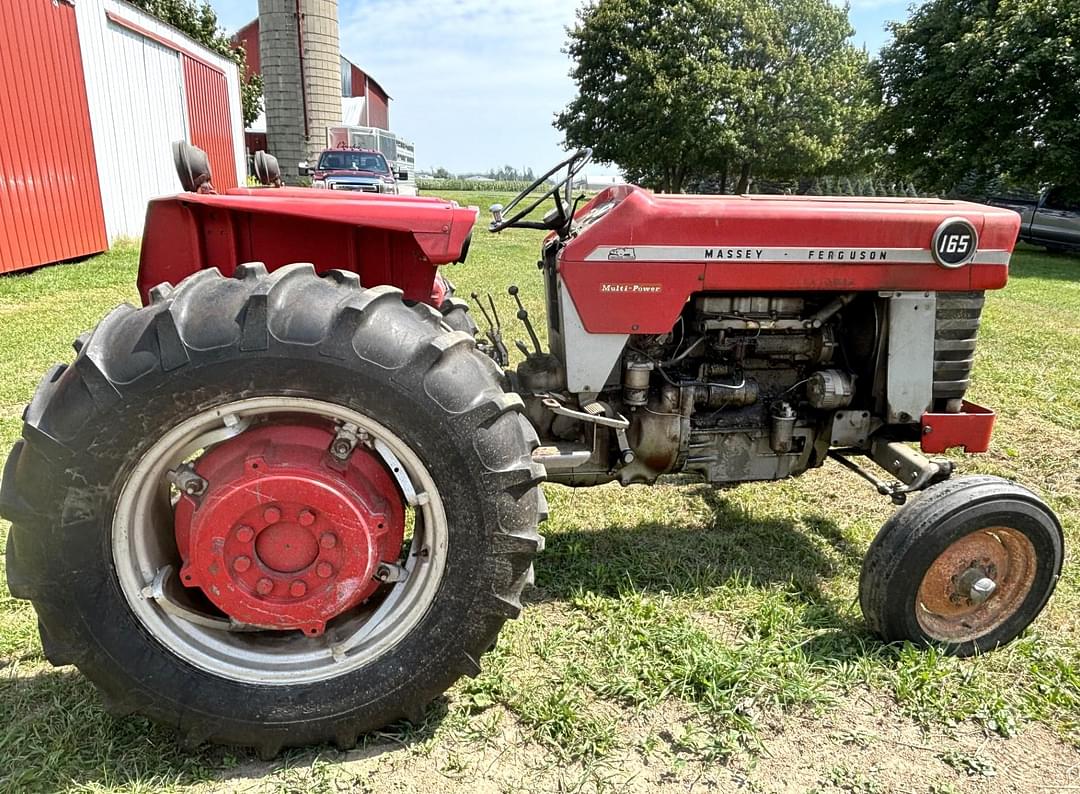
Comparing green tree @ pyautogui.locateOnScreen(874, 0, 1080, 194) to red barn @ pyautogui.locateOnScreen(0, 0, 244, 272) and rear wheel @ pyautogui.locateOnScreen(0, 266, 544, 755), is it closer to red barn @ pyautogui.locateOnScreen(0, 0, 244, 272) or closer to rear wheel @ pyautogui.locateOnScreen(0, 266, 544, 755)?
red barn @ pyautogui.locateOnScreen(0, 0, 244, 272)

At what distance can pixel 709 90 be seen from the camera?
23.7 meters

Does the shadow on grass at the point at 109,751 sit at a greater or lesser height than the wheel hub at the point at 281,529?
lesser

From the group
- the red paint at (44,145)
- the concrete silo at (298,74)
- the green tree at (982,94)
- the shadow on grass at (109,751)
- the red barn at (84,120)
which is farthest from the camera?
the concrete silo at (298,74)

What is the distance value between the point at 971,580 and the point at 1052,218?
1741 centimetres

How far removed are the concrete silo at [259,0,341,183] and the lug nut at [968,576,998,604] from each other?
86.2 ft

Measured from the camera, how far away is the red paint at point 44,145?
841cm

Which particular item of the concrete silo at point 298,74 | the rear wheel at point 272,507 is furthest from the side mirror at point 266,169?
the concrete silo at point 298,74

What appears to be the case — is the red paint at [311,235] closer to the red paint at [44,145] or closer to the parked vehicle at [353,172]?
the red paint at [44,145]

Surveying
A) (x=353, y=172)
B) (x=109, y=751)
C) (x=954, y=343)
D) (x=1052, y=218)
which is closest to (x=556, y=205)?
(x=954, y=343)

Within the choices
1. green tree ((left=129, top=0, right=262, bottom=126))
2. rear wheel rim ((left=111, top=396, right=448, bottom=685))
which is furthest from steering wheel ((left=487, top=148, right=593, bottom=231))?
green tree ((left=129, top=0, right=262, bottom=126))

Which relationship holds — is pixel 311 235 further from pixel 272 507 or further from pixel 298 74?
pixel 298 74

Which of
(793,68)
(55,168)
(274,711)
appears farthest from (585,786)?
(793,68)

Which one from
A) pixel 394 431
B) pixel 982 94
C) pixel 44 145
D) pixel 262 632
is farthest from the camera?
pixel 982 94

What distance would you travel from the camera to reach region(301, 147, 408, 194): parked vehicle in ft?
56.9
